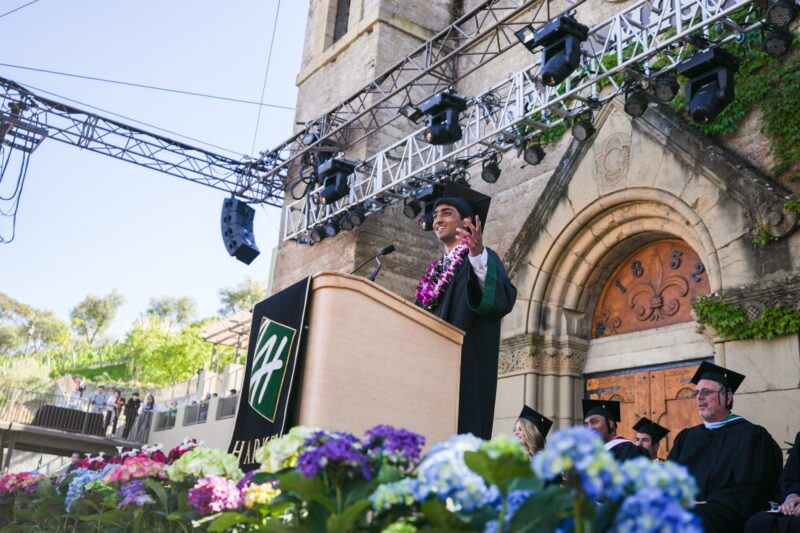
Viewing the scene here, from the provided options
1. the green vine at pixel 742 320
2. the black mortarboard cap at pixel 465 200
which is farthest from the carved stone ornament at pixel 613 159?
the black mortarboard cap at pixel 465 200

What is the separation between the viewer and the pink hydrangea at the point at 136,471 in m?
2.68

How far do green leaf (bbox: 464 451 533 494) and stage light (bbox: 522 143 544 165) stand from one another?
873 centimetres

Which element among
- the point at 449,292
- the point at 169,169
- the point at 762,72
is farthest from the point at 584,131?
the point at 169,169

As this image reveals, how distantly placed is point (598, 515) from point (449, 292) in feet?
6.62

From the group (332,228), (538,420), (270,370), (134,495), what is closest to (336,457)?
(270,370)

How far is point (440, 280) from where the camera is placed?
328 cm

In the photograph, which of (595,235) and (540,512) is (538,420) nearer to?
(595,235)

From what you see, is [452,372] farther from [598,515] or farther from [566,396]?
[566,396]

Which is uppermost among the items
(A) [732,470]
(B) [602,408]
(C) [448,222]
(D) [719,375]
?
(C) [448,222]

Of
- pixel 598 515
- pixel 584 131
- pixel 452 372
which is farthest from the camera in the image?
pixel 584 131

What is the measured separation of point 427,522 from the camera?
1423 mm

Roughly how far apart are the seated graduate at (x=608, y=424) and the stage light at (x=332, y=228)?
7341 mm

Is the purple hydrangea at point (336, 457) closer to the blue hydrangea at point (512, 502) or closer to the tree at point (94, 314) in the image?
the blue hydrangea at point (512, 502)

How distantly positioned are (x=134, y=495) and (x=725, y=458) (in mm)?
3688
